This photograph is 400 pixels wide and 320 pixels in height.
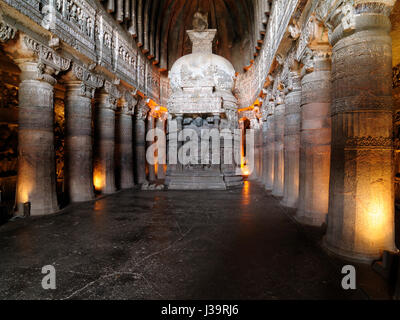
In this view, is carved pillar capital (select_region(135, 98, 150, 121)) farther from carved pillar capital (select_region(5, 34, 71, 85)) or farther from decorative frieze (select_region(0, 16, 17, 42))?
decorative frieze (select_region(0, 16, 17, 42))

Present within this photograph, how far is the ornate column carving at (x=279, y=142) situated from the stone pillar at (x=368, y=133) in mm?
4898

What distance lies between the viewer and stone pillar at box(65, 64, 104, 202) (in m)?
7.75

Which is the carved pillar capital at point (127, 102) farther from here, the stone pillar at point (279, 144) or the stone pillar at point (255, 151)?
the stone pillar at point (255, 151)

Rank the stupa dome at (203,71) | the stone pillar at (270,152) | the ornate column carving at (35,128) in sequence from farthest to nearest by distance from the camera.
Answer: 1. the stupa dome at (203,71)
2. the stone pillar at (270,152)
3. the ornate column carving at (35,128)

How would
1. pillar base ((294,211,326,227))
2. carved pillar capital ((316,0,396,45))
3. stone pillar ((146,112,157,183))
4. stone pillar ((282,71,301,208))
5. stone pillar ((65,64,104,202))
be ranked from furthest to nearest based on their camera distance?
stone pillar ((146,112,157,183)) < stone pillar ((65,64,104,202)) < stone pillar ((282,71,301,208)) < pillar base ((294,211,326,227)) < carved pillar capital ((316,0,396,45))

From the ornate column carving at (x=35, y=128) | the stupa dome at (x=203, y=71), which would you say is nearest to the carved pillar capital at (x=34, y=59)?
the ornate column carving at (x=35, y=128)

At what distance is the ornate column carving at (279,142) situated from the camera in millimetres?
8250

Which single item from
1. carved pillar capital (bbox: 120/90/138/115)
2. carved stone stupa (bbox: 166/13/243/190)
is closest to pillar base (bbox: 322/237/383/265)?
carved stone stupa (bbox: 166/13/243/190)

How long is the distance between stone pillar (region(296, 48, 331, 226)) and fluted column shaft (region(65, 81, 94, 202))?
6957 mm

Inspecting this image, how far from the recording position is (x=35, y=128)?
6059 mm

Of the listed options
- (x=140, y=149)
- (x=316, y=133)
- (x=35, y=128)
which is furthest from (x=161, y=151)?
(x=316, y=133)

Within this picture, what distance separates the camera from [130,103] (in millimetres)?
11633

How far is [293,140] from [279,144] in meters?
1.91
